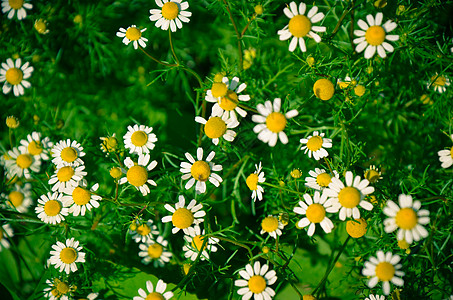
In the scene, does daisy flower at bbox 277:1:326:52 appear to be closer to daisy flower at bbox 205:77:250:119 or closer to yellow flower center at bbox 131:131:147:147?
daisy flower at bbox 205:77:250:119

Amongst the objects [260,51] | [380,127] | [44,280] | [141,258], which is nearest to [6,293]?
[44,280]

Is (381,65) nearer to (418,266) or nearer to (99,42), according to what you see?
(418,266)

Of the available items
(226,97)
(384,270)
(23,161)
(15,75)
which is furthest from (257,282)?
(15,75)

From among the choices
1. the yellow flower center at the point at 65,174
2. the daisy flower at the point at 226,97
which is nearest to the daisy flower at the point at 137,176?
the yellow flower center at the point at 65,174

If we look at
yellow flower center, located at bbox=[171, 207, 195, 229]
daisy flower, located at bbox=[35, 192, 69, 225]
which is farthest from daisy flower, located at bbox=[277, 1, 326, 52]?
daisy flower, located at bbox=[35, 192, 69, 225]

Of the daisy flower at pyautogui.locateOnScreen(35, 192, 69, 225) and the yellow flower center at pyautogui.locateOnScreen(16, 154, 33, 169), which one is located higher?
the yellow flower center at pyautogui.locateOnScreen(16, 154, 33, 169)
